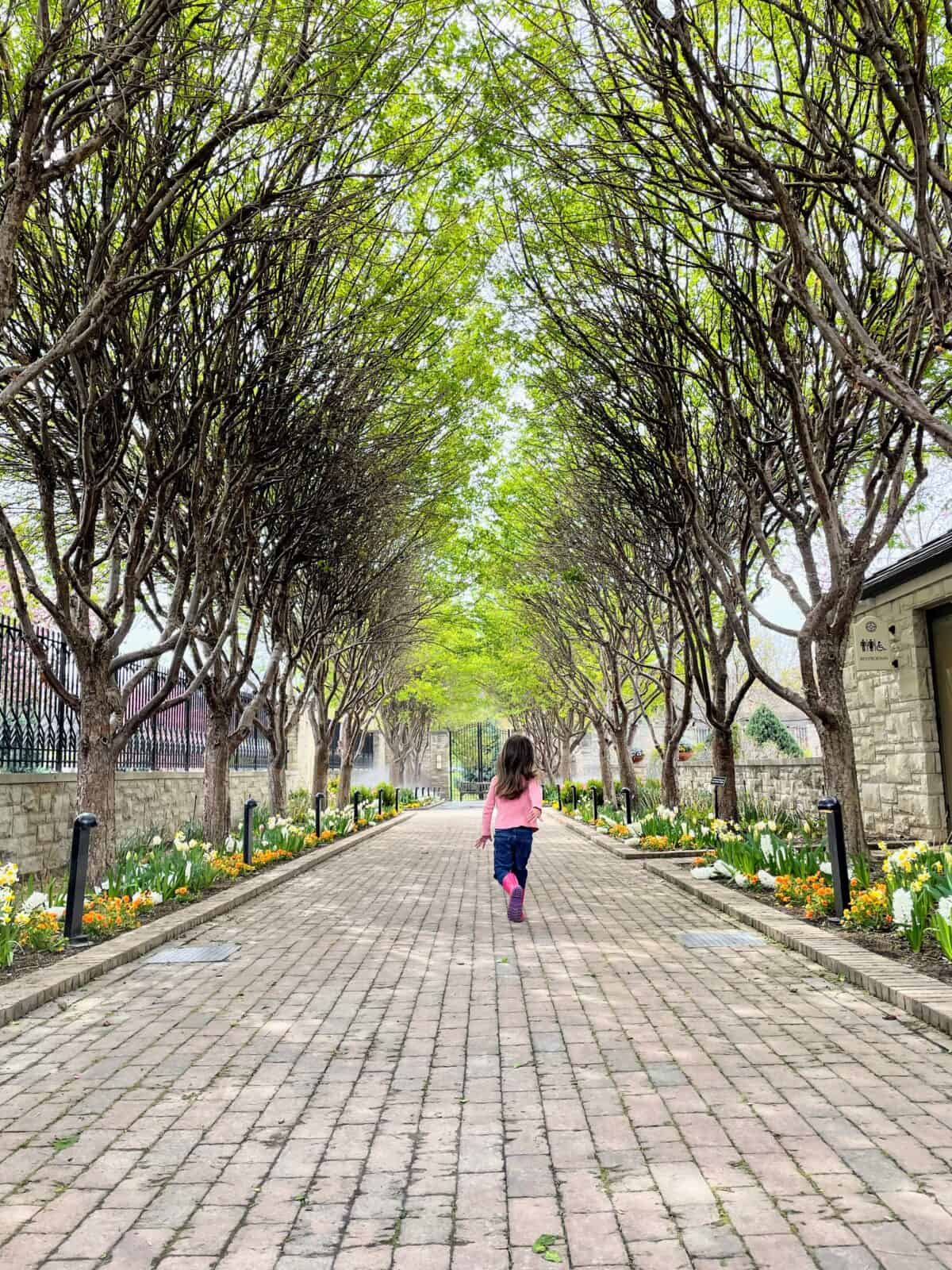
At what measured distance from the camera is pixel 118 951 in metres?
7.33

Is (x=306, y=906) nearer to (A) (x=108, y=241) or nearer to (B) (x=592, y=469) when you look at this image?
(A) (x=108, y=241)

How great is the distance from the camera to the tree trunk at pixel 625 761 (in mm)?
20859

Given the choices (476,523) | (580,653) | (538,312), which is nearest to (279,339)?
(538,312)

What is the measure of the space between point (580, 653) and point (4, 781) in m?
18.1

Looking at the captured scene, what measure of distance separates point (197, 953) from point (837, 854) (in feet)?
17.1

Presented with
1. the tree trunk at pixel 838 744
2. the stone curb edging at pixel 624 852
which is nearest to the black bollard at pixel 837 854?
the tree trunk at pixel 838 744

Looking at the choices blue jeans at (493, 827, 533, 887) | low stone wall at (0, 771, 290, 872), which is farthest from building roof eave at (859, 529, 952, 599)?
low stone wall at (0, 771, 290, 872)

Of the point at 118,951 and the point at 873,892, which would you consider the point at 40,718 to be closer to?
the point at 118,951

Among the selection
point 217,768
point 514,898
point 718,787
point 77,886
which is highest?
point 217,768

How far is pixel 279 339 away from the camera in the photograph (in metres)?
10.7

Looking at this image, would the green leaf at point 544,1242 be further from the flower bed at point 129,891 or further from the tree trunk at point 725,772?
the tree trunk at point 725,772

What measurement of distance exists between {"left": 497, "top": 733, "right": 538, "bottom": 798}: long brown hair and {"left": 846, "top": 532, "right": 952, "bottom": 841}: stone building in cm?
A: 574

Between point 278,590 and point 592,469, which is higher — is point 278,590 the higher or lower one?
the lower one

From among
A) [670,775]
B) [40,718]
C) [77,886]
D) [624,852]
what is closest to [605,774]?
[670,775]
